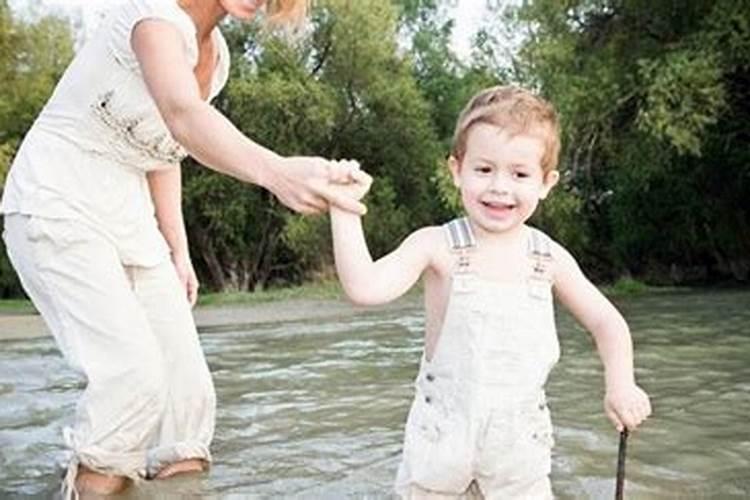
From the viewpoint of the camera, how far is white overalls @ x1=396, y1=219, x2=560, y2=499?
7.64 ft

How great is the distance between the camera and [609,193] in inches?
969

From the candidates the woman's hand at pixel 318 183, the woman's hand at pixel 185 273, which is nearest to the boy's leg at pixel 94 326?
the woman's hand at pixel 185 273

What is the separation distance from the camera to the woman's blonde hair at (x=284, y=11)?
117 inches

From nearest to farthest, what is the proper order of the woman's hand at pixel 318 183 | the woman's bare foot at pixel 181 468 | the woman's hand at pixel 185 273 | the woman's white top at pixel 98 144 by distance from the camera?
the woman's hand at pixel 318 183 → the woman's white top at pixel 98 144 → the woman's bare foot at pixel 181 468 → the woman's hand at pixel 185 273

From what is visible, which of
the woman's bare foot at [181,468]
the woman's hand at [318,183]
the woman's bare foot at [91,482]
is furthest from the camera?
the woman's bare foot at [181,468]

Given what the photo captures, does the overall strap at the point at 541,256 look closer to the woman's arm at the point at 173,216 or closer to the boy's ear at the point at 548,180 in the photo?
the boy's ear at the point at 548,180

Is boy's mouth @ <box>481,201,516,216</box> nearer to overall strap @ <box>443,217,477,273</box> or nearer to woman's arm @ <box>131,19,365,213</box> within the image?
overall strap @ <box>443,217,477,273</box>

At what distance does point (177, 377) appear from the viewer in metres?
3.32

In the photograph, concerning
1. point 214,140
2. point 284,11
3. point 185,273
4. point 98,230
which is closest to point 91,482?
point 98,230

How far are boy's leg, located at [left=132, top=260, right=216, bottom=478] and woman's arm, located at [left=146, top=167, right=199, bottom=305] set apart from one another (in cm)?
23

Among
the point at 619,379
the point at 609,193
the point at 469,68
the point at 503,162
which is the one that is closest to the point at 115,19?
the point at 503,162

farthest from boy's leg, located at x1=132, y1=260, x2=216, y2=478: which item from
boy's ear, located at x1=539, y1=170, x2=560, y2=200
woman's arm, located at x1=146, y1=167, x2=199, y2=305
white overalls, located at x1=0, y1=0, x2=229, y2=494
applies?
boy's ear, located at x1=539, y1=170, x2=560, y2=200

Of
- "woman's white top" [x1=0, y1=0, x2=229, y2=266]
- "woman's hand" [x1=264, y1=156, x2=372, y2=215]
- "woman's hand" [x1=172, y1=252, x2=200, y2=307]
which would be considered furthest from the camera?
"woman's hand" [x1=172, y1=252, x2=200, y2=307]

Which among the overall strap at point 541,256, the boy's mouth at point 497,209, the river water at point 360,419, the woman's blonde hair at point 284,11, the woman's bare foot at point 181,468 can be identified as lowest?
the river water at point 360,419
